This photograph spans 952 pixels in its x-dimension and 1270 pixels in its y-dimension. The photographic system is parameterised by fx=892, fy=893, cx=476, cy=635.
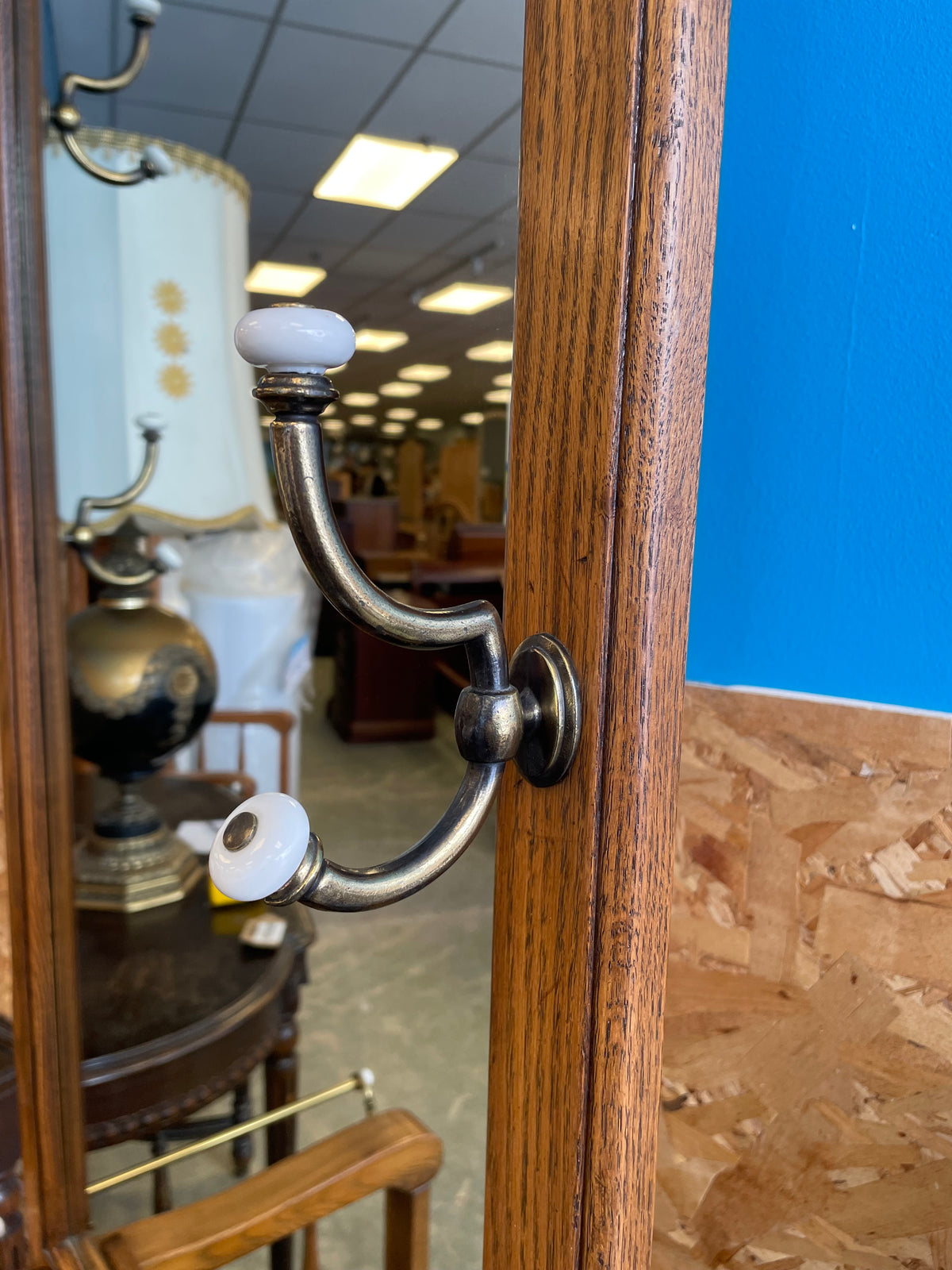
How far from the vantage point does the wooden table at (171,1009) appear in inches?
26.8

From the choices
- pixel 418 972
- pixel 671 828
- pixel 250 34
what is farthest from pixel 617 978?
pixel 250 34

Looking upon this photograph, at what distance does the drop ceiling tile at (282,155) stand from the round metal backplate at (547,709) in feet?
7.87

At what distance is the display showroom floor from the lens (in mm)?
1144

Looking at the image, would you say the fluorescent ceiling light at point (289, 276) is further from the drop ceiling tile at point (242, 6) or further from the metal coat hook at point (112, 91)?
the metal coat hook at point (112, 91)

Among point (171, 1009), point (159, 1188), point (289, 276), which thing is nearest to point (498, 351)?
point (171, 1009)

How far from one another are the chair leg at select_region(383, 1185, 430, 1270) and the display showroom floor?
25 centimetres

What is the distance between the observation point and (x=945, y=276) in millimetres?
233

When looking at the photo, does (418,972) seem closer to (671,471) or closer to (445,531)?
(671,471)

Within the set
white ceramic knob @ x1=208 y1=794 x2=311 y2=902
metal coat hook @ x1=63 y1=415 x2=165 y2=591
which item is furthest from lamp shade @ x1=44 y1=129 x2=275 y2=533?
white ceramic knob @ x1=208 y1=794 x2=311 y2=902

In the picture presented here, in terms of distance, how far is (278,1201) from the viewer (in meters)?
0.41

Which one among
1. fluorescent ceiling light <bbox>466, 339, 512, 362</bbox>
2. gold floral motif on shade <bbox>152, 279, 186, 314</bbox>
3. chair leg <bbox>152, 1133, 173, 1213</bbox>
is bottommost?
chair leg <bbox>152, 1133, 173, 1213</bbox>

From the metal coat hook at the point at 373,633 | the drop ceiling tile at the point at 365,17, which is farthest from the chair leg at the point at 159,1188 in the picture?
the drop ceiling tile at the point at 365,17

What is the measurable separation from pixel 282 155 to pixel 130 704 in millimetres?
2034

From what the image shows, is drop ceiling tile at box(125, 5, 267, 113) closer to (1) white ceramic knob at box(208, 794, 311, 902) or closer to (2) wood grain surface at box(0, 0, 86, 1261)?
(2) wood grain surface at box(0, 0, 86, 1261)
